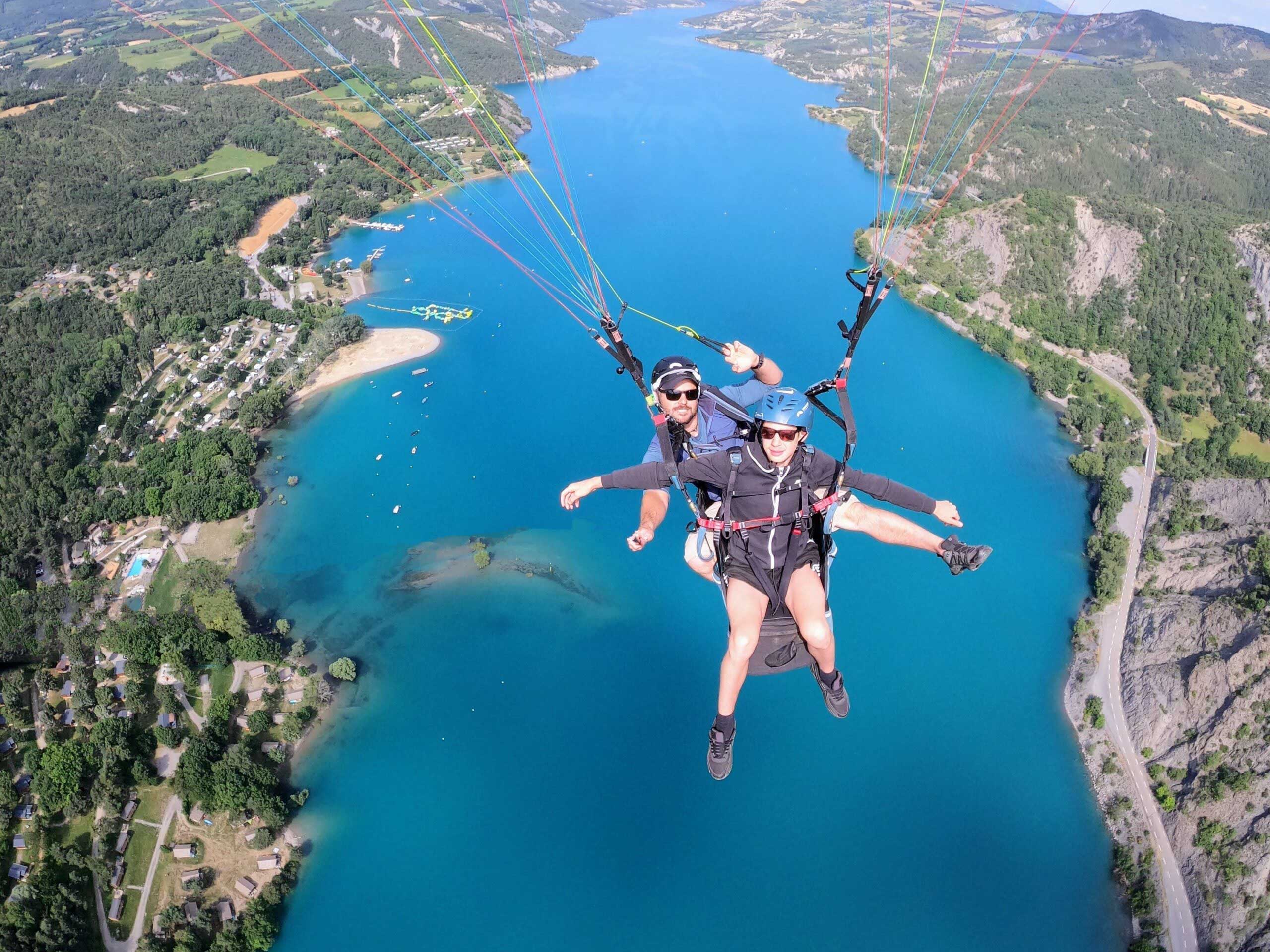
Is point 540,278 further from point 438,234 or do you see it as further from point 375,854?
point 375,854

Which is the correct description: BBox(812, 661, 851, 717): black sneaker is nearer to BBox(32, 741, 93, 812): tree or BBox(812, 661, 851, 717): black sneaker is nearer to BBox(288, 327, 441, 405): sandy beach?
BBox(32, 741, 93, 812): tree

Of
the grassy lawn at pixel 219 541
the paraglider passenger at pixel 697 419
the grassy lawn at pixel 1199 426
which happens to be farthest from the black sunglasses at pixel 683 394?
the grassy lawn at pixel 1199 426

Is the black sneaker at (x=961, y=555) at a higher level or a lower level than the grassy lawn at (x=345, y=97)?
higher

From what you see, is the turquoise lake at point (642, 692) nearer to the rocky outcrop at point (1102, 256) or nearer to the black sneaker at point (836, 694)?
the rocky outcrop at point (1102, 256)

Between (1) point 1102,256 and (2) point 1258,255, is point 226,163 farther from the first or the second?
(2) point 1258,255

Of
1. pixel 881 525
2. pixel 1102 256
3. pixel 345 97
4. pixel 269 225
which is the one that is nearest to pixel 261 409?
pixel 269 225
